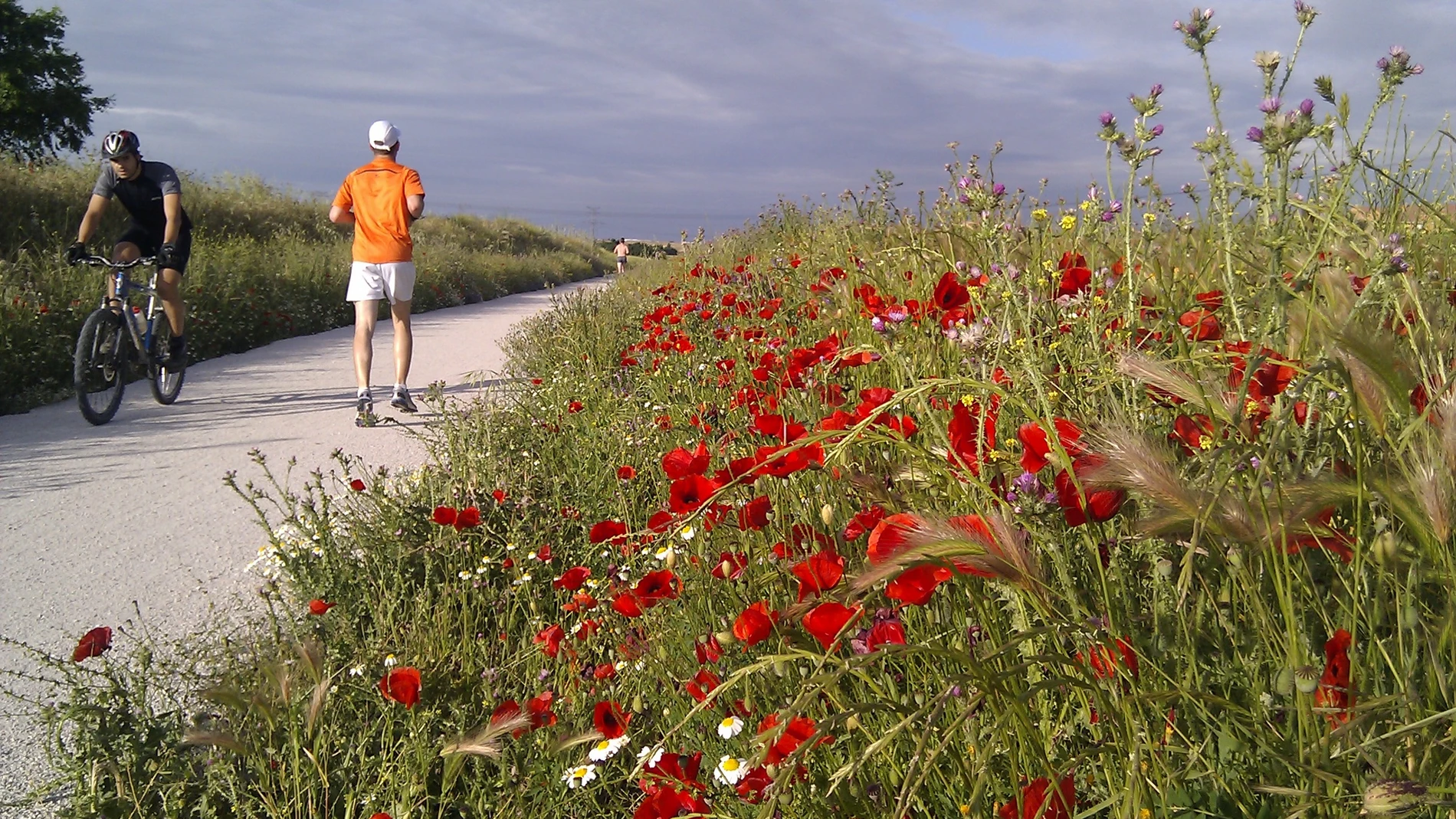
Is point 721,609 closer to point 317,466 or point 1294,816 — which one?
point 1294,816

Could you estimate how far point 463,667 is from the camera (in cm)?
233

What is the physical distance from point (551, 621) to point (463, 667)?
0.44m

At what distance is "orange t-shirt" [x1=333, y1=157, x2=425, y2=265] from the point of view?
6.61 meters

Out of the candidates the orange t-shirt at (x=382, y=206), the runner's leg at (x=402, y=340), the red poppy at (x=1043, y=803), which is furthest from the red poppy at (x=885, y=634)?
the orange t-shirt at (x=382, y=206)

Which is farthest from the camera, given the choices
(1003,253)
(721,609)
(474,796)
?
(721,609)

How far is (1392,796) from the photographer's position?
30.4 inches

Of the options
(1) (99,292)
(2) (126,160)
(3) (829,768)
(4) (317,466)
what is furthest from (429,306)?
(3) (829,768)

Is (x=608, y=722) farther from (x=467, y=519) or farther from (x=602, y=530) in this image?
(x=467, y=519)

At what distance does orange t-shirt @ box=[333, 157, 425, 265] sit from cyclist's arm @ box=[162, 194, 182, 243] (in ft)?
3.62

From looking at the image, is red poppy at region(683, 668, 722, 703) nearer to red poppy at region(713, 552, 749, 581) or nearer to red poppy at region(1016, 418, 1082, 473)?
red poppy at region(713, 552, 749, 581)

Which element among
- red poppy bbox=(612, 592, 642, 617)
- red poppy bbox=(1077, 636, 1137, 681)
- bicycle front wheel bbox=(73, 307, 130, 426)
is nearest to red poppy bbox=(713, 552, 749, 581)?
red poppy bbox=(612, 592, 642, 617)

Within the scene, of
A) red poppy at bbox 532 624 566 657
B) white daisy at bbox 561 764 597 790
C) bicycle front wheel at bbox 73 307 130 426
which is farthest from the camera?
bicycle front wheel at bbox 73 307 130 426

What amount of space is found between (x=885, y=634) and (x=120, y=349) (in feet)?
21.5

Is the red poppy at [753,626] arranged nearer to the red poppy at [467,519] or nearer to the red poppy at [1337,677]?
the red poppy at [1337,677]
